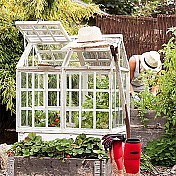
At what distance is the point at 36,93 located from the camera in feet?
21.8

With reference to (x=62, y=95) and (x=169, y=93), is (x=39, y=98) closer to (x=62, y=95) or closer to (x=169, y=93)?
(x=62, y=95)

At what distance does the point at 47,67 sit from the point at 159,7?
36.8 ft

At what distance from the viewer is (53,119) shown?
6.70 meters

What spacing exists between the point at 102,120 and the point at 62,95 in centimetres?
54

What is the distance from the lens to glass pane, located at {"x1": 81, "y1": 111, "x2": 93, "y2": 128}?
6.49 m

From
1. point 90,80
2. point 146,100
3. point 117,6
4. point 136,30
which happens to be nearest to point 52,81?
point 90,80

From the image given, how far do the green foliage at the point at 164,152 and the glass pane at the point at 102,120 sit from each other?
112 centimetres

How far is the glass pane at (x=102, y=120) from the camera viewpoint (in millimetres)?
6410

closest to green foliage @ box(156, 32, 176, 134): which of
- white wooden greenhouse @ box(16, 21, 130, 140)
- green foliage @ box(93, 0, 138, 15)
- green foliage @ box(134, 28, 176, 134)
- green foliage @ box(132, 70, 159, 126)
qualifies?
green foliage @ box(134, 28, 176, 134)

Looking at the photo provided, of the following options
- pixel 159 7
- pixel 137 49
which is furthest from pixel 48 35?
pixel 159 7

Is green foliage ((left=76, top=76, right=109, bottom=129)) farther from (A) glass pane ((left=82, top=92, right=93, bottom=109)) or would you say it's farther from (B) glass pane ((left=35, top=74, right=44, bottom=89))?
(B) glass pane ((left=35, top=74, right=44, bottom=89))

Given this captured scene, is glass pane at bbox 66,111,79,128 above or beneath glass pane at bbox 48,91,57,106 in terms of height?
beneath

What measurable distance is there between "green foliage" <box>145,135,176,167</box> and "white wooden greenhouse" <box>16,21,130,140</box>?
2.32 feet

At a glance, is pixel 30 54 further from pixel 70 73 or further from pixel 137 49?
pixel 137 49
